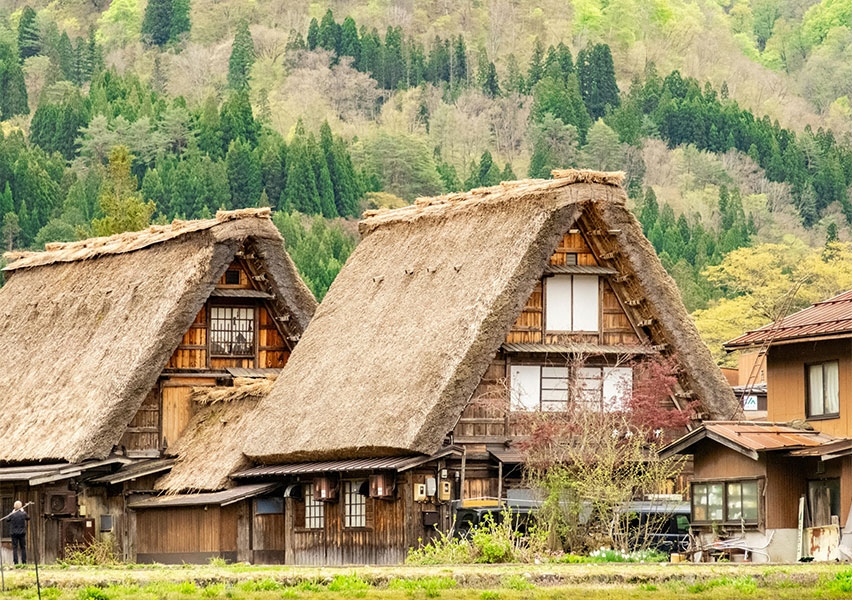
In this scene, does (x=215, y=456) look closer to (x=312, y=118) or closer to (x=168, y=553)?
(x=168, y=553)

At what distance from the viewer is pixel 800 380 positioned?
32.0 metres

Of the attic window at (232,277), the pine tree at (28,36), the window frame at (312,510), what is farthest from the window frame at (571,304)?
the pine tree at (28,36)

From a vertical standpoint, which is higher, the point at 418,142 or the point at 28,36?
the point at 28,36

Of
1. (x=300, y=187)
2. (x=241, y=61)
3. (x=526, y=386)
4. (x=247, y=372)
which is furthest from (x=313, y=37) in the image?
(x=526, y=386)

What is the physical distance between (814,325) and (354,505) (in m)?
9.85

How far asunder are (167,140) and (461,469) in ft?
304

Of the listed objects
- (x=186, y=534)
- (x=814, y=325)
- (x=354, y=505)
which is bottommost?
(x=186, y=534)

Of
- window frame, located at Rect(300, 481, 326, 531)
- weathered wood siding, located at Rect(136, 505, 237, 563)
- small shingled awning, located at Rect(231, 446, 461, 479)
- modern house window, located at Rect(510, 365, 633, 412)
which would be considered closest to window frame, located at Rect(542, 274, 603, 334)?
modern house window, located at Rect(510, 365, 633, 412)

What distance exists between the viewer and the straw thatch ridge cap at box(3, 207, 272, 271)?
1607 inches

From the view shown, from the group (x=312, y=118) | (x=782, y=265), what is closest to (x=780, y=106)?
(x=312, y=118)

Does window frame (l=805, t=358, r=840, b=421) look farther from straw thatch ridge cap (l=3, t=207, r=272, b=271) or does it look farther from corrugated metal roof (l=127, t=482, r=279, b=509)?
straw thatch ridge cap (l=3, t=207, r=272, b=271)

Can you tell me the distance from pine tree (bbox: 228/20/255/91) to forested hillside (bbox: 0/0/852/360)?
26 cm

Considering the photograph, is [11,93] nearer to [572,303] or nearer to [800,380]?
[572,303]

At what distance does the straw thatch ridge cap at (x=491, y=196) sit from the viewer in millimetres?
34719
